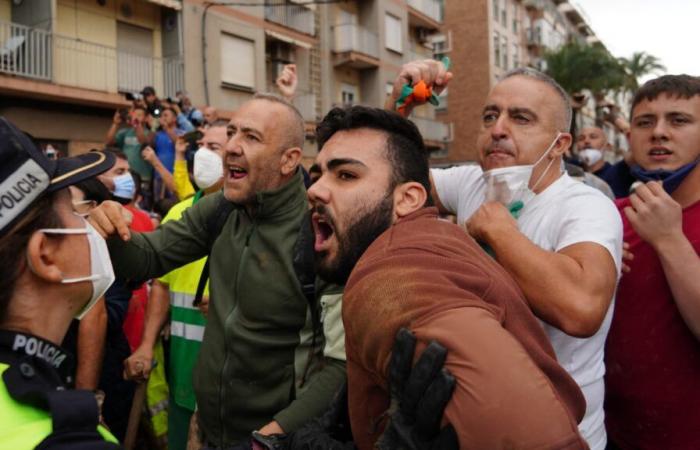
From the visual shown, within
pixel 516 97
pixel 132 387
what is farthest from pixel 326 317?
pixel 132 387

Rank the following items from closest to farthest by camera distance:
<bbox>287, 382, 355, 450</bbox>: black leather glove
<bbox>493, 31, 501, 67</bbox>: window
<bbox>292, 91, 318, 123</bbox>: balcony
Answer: <bbox>287, 382, 355, 450</bbox>: black leather glove → <bbox>292, 91, 318, 123</bbox>: balcony → <bbox>493, 31, 501, 67</bbox>: window

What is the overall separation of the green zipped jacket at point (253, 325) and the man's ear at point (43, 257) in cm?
104

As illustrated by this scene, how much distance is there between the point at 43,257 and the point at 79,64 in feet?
45.2

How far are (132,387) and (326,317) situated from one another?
204 cm

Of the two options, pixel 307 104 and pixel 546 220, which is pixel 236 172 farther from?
pixel 307 104

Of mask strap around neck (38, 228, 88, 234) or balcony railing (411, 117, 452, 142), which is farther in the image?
balcony railing (411, 117, 452, 142)

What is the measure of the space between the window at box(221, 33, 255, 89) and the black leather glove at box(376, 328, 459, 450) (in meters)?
16.3

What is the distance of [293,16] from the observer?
1938 centimetres

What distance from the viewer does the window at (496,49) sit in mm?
34938

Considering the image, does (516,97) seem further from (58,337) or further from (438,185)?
(58,337)

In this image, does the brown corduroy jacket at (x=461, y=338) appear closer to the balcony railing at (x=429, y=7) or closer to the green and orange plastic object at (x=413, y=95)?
the green and orange plastic object at (x=413, y=95)

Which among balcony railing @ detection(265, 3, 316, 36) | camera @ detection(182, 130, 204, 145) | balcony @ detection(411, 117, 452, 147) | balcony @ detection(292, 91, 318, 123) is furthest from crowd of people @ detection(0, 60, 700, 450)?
balcony @ detection(411, 117, 452, 147)

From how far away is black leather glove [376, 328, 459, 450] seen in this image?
3.57 ft

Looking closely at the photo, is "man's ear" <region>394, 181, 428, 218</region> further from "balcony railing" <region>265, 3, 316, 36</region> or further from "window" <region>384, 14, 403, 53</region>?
"window" <region>384, 14, 403, 53</region>
